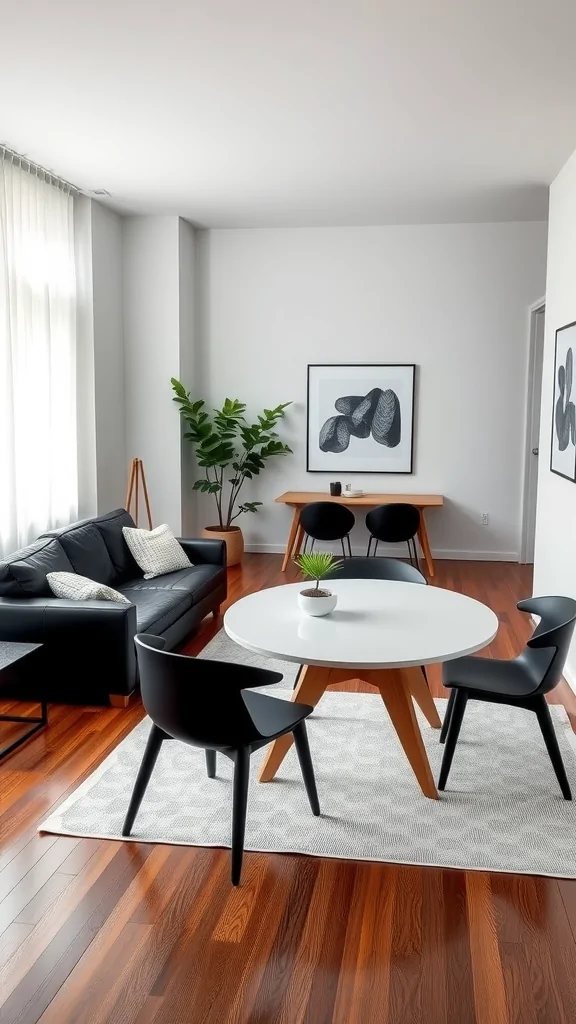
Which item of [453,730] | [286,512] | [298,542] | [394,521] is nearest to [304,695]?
[453,730]

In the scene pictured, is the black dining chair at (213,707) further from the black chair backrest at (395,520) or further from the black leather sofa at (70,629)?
the black chair backrest at (395,520)

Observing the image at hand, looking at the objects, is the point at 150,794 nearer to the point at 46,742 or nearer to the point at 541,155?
the point at 46,742

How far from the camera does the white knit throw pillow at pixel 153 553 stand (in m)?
4.99

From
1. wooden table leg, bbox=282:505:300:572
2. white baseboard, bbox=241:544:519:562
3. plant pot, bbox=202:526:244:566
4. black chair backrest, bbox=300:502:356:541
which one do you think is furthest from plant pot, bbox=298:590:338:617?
white baseboard, bbox=241:544:519:562

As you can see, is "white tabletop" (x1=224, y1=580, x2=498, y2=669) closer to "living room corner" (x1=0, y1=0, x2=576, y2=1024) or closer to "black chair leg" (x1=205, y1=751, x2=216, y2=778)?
"living room corner" (x1=0, y1=0, x2=576, y2=1024)

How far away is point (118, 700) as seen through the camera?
377 centimetres

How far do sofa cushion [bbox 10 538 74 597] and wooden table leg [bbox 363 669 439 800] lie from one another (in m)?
1.79

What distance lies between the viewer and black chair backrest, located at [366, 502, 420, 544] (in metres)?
6.24

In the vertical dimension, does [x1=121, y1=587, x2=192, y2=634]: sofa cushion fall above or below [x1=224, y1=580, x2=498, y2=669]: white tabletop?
below

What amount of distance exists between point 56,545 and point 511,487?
4286mm

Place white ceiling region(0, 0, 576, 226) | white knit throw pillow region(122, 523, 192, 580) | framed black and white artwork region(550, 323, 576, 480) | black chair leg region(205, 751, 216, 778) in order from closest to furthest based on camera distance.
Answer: black chair leg region(205, 751, 216, 778)
white ceiling region(0, 0, 576, 226)
framed black and white artwork region(550, 323, 576, 480)
white knit throw pillow region(122, 523, 192, 580)

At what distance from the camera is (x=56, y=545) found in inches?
168

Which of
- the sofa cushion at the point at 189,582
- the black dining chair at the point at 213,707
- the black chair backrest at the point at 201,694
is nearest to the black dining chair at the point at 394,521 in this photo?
the sofa cushion at the point at 189,582

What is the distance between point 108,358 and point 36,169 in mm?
1624
